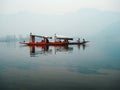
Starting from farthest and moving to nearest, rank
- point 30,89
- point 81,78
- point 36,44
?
1. point 36,44
2. point 81,78
3. point 30,89

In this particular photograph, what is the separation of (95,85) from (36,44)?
936 inches

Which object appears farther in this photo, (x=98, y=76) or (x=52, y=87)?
(x=98, y=76)

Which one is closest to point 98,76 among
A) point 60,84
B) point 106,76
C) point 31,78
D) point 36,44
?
point 106,76

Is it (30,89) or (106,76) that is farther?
(106,76)

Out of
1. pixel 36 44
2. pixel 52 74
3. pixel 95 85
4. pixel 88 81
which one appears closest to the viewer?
pixel 95 85

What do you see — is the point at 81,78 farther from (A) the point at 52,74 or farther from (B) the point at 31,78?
(B) the point at 31,78

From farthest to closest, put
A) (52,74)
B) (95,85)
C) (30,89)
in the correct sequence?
(52,74) < (95,85) < (30,89)

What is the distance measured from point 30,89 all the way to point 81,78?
122 inches

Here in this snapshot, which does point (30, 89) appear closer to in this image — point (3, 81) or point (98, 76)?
point (3, 81)

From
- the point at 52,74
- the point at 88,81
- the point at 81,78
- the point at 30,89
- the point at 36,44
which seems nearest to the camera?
the point at 30,89

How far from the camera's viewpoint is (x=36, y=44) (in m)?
32.8

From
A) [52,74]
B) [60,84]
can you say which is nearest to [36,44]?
[52,74]

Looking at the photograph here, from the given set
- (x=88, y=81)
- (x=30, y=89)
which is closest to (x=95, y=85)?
(x=88, y=81)

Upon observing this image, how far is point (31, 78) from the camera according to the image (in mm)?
11008
